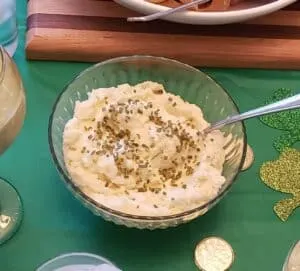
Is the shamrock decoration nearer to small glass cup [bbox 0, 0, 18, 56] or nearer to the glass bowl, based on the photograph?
the glass bowl

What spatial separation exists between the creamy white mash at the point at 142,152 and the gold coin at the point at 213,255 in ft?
0.21

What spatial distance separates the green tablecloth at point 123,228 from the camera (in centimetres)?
85

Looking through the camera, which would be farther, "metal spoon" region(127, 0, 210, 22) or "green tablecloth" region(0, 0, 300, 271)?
"metal spoon" region(127, 0, 210, 22)

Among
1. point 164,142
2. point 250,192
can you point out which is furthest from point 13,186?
point 250,192

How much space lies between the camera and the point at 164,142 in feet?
2.86

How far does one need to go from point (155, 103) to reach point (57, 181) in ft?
0.55

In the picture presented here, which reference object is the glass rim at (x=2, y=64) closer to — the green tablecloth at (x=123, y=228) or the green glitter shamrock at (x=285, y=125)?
the green tablecloth at (x=123, y=228)

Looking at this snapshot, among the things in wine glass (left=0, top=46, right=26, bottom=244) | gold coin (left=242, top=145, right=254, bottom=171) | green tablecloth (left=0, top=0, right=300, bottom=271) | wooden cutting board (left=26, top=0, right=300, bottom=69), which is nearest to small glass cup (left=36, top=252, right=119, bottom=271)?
green tablecloth (left=0, top=0, right=300, bottom=271)

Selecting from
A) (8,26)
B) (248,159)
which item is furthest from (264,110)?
(8,26)

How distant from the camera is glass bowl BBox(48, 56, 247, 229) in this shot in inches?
33.8

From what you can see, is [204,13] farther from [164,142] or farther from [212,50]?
[164,142]

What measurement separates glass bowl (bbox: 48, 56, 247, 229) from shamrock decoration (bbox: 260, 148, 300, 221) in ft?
0.24

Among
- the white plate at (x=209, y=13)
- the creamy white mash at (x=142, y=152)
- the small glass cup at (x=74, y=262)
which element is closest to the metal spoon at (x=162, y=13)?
the white plate at (x=209, y=13)

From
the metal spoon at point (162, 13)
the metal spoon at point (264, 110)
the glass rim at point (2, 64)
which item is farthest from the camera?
the metal spoon at point (162, 13)
